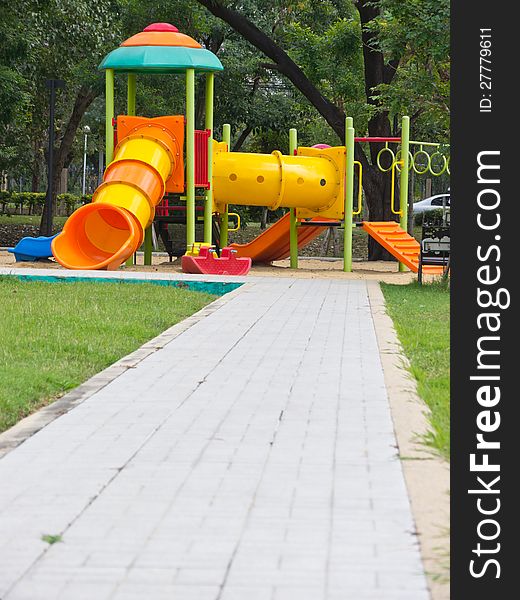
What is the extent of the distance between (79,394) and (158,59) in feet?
50.1

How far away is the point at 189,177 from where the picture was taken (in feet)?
70.9

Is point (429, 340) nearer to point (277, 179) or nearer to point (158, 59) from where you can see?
point (277, 179)

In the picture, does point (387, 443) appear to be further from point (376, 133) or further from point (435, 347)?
point (376, 133)

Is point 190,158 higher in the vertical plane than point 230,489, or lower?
higher

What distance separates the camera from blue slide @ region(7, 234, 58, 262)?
22250 mm

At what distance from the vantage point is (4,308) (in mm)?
12336

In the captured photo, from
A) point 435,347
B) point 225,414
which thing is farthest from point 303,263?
point 225,414

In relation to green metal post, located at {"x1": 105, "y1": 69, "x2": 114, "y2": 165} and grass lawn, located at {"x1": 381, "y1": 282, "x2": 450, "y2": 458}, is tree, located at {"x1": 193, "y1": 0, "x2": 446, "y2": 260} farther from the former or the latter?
grass lawn, located at {"x1": 381, "y1": 282, "x2": 450, "y2": 458}

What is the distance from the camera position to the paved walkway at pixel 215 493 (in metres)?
3.83

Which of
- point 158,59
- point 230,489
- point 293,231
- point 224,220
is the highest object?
point 158,59

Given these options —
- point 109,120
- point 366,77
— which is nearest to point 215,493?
point 109,120

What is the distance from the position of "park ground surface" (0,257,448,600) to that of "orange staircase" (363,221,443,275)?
41.5ft

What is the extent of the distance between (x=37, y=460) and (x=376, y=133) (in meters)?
22.4

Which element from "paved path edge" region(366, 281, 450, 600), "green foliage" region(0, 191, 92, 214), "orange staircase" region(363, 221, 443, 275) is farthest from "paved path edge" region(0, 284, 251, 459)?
"green foliage" region(0, 191, 92, 214)
